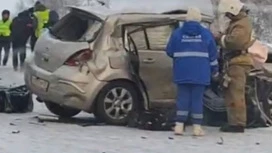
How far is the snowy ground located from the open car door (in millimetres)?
654

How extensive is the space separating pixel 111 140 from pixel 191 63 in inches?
55.0

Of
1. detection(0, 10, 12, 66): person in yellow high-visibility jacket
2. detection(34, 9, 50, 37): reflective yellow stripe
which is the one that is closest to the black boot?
detection(34, 9, 50, 37): reflective yellow stripe

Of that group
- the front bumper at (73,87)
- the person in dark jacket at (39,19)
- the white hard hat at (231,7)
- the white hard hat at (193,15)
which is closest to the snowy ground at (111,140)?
the front bumper at (73,87)

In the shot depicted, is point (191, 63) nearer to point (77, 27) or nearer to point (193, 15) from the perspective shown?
point (193, 15)

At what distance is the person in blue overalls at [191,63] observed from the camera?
12367mm

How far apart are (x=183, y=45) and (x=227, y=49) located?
80 centimetres

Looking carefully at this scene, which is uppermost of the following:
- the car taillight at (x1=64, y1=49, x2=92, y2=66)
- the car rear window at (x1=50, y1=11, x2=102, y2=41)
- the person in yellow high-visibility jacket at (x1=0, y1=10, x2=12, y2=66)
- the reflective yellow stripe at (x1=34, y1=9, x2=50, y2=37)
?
the car rear window at (x1=50, y1=11, x2=102, y2=41)

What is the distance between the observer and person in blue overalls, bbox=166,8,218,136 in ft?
40.6

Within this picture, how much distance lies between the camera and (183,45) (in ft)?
40.7

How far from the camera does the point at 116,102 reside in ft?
43.0

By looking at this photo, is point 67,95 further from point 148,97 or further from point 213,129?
point 213,129

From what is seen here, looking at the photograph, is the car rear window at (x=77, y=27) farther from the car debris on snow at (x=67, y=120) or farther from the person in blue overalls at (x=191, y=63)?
the person in blue overalls at (x=191, y=63)

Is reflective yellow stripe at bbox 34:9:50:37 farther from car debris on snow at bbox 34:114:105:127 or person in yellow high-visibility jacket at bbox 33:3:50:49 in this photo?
car debris on snow at bbox 34:114:105:127

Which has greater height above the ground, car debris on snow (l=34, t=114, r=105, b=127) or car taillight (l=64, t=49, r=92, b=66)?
car taillight (l=64, t=49, r=92, b=66)
